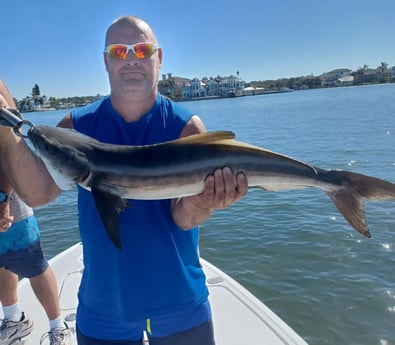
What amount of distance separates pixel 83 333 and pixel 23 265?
67.6 inches

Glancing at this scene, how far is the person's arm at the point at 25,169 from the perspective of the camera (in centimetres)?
245

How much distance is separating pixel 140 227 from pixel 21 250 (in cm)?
207

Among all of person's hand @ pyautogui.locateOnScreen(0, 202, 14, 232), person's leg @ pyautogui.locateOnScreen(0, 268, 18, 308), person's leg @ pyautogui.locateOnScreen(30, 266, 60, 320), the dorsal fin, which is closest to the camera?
Result: the dorsal fin

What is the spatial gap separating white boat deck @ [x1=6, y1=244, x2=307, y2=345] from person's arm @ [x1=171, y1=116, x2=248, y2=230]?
1991mm

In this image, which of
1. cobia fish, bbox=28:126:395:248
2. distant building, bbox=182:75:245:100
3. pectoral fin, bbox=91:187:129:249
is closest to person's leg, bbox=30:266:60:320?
cobia fish, bbox=28:126:395:248

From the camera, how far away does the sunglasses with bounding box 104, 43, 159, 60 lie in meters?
2.44

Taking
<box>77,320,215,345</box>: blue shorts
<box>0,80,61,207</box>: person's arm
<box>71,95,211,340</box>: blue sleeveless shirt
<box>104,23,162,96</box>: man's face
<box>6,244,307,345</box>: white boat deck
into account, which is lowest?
<box>6,244,307,345</box>: white boat deck

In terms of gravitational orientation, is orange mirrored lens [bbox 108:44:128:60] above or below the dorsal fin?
above

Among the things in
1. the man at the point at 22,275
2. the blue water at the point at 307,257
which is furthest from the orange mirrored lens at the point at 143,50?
the blue water at the point at 307,257

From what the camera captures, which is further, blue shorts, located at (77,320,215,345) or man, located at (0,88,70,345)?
man, located at (0,88,70,345)

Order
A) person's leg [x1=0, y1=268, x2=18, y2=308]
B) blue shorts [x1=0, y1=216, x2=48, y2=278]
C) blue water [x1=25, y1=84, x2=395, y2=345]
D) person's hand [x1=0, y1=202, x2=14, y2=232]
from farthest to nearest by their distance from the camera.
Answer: blue water [x1=25, y1=84, x2=395, y2=345], person's leg [x1=0, y1=268, x2=18, y2=308], blue shorts [x1=0, y1=216, x2=48, y2=278], person's hand [x1=0, y1=202, x2=14, y2=232]

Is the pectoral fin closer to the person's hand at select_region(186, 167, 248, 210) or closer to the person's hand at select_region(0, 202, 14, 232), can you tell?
the person's hand at select_region(186, 167, 248, 210)

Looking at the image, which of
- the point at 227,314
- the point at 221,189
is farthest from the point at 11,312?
the point at 221,189

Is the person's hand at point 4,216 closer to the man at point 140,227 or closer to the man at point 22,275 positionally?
the man at point 22,275
